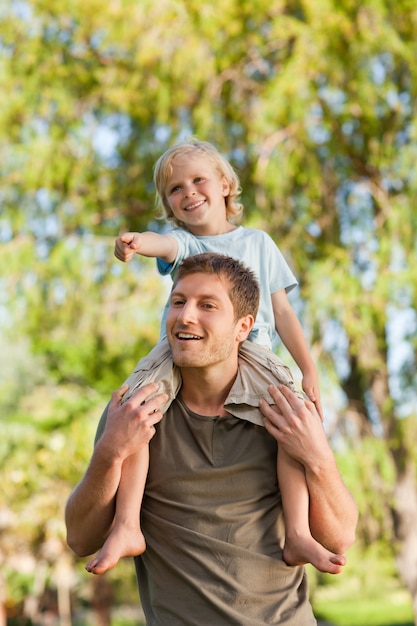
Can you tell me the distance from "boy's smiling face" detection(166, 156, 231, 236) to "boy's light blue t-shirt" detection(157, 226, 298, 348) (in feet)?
0.14

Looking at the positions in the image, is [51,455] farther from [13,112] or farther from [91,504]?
[91,504]

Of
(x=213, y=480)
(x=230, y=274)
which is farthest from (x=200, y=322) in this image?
(x=213, y=480)

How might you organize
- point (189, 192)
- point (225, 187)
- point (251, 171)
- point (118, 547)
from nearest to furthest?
point (118, 547) < point (189, 192) < point (225, 187) < point (251, 171)

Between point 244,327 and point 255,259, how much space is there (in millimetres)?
482

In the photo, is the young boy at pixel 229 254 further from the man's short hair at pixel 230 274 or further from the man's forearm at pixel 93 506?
the man's short hair at pixel 230 274

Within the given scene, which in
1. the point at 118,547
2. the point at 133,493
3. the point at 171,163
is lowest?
the point at 118,547

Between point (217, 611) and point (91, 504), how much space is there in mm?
441

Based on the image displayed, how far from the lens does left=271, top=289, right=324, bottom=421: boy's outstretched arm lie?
3.13 m

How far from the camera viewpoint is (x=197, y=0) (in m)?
9.76

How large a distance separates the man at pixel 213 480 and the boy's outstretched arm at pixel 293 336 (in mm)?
449

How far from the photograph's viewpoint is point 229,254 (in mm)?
3084

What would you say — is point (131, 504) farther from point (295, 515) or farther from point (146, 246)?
point (146, 246)

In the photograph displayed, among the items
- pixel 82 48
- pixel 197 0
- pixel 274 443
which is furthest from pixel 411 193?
pixel 274 443

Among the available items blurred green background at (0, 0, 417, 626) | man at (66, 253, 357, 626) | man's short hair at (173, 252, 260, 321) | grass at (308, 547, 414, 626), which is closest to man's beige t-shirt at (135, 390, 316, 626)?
man at (66, 253, 357, 626)
